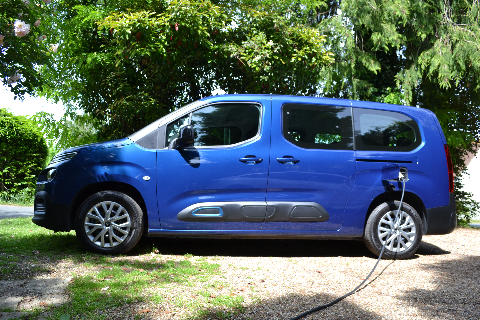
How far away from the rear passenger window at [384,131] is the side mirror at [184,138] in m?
2.12

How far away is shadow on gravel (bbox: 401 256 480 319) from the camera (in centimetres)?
364

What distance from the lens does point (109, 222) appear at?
17.2 ft

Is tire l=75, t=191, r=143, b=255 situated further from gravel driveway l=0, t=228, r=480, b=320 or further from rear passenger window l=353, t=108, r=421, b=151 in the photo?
rear passenger window l=353, t=108, r=421, b=151

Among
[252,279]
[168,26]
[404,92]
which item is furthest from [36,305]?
[404,92]

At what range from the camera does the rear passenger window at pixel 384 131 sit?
564 centimetres

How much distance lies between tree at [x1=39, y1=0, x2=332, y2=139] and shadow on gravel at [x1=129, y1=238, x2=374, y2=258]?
3533 millimetres

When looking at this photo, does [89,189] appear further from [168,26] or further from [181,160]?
[168,26]

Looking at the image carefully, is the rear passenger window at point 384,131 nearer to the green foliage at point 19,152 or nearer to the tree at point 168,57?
the tree at point 168,57

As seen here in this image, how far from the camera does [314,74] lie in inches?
404

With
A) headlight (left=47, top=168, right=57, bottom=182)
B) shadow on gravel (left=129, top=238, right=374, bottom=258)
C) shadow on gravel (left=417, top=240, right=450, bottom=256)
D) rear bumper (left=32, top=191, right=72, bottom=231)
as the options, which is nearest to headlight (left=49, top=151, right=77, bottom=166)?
headlight (left=47, top=168, right=57, bottom=182)

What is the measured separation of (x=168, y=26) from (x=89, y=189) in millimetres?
4163

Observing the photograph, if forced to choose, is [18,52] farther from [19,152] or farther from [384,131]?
[19,152]

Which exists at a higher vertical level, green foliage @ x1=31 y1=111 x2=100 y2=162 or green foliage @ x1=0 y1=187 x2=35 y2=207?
green foliage @ x1=31 y1=111 x2=100 y2=162

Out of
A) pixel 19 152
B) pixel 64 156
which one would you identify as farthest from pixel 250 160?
pixel 19 152
